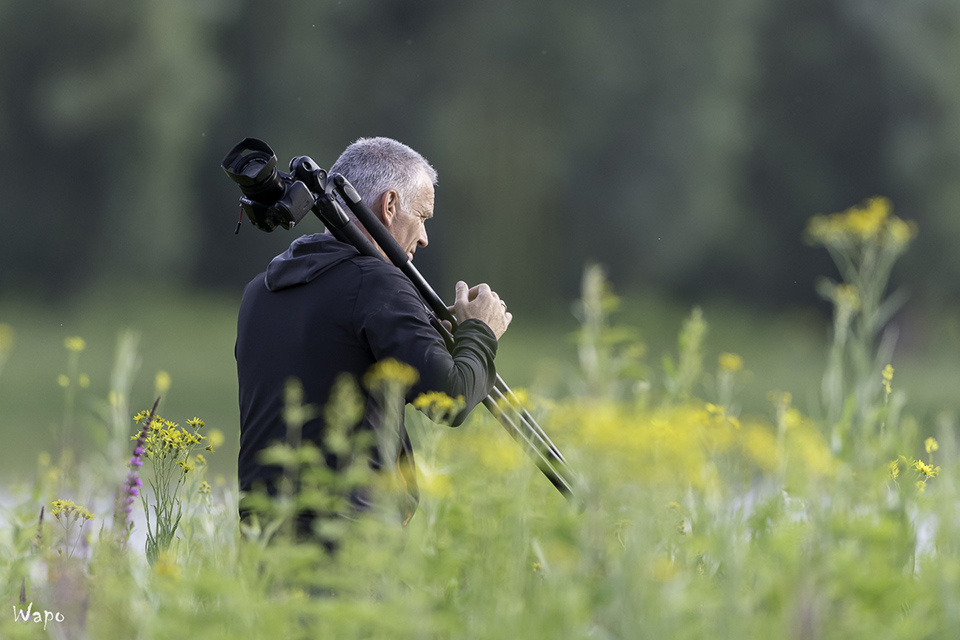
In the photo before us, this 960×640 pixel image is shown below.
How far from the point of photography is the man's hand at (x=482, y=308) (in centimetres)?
250

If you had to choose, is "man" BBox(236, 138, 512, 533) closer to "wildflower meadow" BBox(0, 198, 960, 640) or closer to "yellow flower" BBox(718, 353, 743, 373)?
"wildflower meadow" BBox(0, 198, 960, 640)

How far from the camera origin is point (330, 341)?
2.28 metres

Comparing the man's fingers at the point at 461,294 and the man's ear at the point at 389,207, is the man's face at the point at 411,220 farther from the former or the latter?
the man's fingers at the point at 461,294

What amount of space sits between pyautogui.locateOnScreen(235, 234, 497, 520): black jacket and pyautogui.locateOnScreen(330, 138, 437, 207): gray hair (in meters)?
0.22

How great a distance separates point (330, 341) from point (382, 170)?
0.50m

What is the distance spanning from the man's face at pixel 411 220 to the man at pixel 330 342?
23cm

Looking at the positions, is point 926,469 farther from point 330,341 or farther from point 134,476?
point 134,476

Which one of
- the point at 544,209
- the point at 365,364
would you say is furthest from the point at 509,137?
the point at 365,364

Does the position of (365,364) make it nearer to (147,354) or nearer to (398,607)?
(398,607)

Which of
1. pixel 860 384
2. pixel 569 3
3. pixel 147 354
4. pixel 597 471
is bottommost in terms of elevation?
pixel 597 471

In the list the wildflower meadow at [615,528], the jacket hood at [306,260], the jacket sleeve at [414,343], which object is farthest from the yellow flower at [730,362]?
the jacket hood at [306,260]

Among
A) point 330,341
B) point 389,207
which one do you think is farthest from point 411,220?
point 330,341

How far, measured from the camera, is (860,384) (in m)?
1.77

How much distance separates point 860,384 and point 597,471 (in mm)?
531
